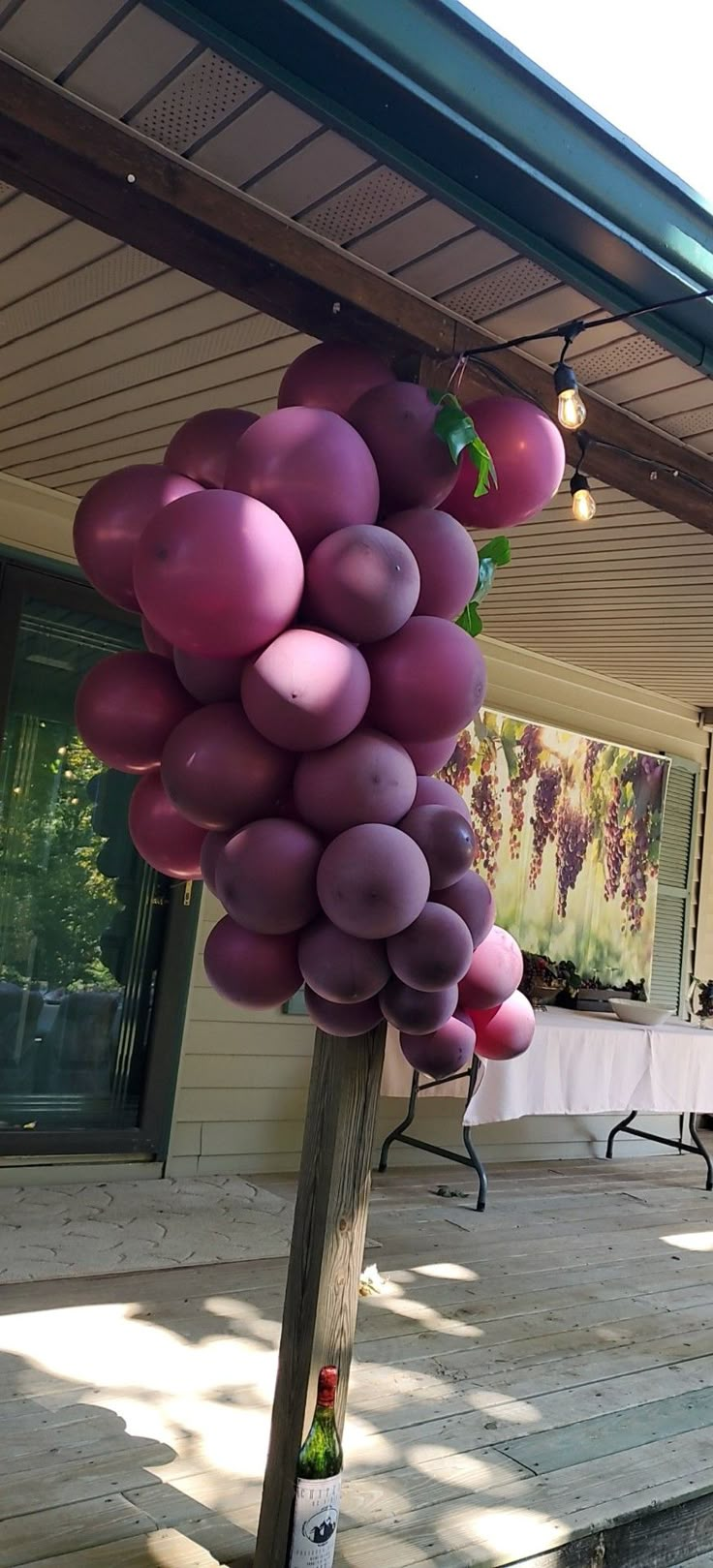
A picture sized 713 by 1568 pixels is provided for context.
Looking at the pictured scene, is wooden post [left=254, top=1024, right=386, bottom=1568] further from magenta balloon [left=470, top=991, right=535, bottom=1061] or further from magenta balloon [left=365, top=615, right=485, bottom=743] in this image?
magenta balloon [left=365, top=615, right=485, bottom=743]

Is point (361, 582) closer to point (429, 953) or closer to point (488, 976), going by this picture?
point (429, 953)

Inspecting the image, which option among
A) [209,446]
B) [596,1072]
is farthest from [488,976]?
[596,1072]

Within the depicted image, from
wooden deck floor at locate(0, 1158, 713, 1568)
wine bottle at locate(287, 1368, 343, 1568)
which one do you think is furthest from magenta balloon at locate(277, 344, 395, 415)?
wooden deck floor at locate(0, 1158, 713, 1568)

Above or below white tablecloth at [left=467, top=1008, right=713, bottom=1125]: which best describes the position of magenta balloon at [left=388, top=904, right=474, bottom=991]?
above

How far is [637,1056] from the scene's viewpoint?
510 centimetres

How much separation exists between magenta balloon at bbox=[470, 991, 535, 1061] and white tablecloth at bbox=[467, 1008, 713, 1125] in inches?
107

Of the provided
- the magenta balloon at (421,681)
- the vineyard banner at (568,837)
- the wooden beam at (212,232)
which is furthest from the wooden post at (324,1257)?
the vineyard banner at (568,837)

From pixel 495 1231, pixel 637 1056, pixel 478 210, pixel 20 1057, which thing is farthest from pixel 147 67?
pixel 637 1056

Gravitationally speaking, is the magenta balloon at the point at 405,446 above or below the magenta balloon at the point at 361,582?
above

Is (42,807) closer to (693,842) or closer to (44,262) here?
(44,262)

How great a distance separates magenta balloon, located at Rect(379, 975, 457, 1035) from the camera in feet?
5.05

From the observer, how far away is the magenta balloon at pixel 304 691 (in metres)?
1.46

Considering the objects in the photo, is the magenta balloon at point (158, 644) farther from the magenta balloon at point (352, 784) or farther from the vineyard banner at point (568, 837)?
the vineyard banner at point (568, 837)

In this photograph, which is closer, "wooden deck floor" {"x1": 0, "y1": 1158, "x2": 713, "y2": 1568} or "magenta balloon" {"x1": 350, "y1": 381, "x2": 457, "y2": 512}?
"magenta balloon" {"x1": 350, "y1": 381, "x2": 457, "y2": 512}
